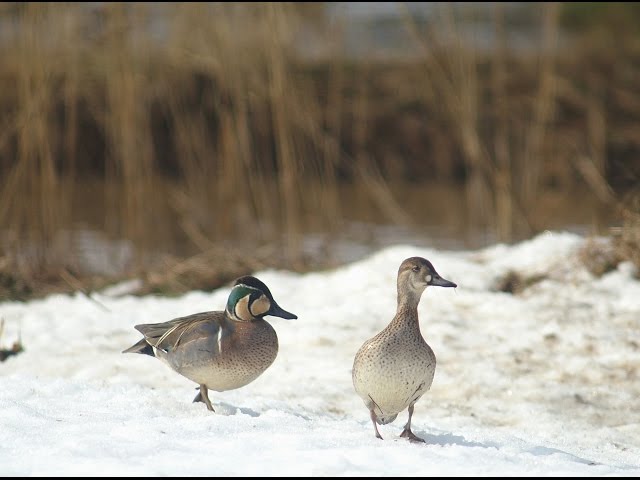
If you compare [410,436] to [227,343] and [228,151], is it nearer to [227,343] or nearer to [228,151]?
[227,343]

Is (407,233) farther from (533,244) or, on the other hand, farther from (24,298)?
(24,298)

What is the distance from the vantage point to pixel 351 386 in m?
5.11

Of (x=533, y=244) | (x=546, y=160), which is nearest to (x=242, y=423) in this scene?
(x=533, y=244)

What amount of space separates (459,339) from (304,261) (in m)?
2.19

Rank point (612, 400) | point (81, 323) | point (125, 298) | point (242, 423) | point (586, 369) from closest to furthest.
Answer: point (242, 423) → point (612, 400) → point (586, 369) → point (81, 323) → point (125, 298)

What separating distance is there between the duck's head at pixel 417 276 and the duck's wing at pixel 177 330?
833 millimetres

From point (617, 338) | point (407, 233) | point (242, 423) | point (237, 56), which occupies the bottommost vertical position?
point (407, 233)

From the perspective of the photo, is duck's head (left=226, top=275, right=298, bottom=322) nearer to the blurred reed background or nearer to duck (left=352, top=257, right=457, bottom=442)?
duck (left=352, top=257, right=457, bottom=442)

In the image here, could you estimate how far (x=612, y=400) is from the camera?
4.83 meters

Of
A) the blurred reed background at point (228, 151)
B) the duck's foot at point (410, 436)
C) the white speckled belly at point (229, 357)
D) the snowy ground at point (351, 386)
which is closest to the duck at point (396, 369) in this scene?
the duck's foot at point (410, 436)

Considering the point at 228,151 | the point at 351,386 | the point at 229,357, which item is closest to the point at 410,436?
the point at 229,357

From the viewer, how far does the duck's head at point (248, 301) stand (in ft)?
14.0

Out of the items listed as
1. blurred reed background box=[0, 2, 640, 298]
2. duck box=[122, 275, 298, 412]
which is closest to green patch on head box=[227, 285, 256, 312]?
duck box=[122, 275, 298, 412]

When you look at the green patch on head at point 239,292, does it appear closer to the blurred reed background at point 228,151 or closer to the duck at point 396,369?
the duck at point 396,369
